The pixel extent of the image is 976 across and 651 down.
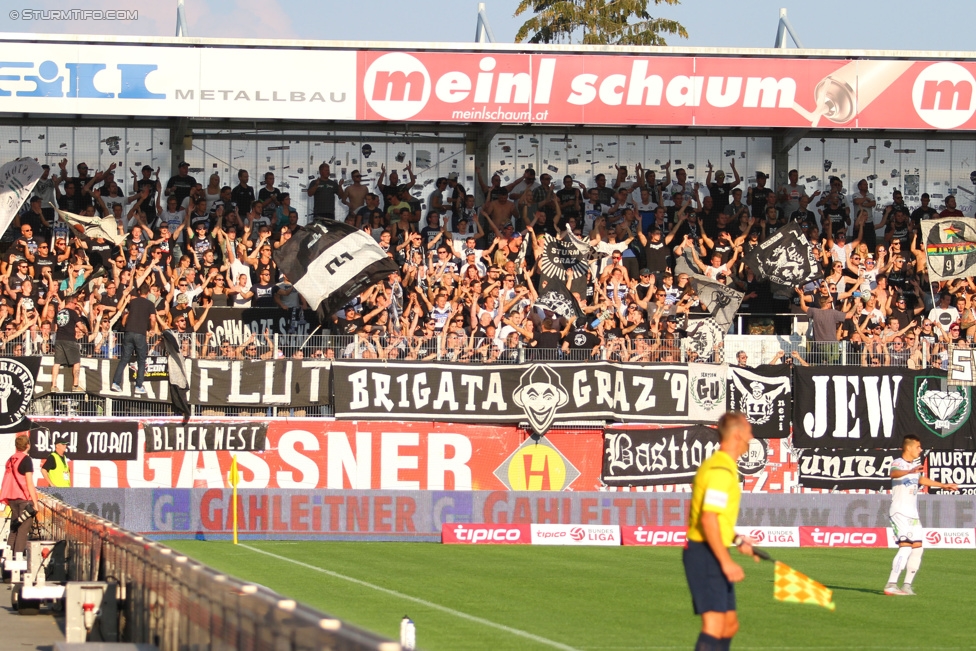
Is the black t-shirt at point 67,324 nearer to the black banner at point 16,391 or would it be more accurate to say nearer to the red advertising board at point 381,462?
the black banner at point 16,391

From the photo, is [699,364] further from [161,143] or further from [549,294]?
[161,143]

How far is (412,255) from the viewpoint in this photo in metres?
30.0

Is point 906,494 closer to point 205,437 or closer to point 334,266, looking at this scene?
point 334,266

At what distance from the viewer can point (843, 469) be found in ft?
94.7

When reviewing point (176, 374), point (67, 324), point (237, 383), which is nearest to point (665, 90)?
point (237, 383)

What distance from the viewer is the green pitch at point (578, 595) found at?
13391 mm

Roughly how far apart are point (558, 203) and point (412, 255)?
411cm

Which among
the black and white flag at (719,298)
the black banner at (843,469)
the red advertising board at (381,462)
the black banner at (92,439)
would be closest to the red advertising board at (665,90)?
the black and white flag at (719,298)

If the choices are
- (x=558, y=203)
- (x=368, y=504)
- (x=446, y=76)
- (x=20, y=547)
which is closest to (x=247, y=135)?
(x=446, y=76)

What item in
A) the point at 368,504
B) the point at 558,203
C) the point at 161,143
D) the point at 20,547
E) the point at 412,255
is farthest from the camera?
the point at 161,143

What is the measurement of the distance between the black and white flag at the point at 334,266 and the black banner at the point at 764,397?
7.33 metres

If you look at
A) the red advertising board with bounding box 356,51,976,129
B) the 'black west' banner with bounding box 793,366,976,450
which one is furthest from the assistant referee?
the red advertising board with bounding box 356,51,976,129

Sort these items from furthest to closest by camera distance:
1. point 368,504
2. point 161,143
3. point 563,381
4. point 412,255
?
point 161,143, point 412,255, point 563,381, point 368,504

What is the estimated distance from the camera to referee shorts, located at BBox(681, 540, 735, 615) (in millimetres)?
8766
